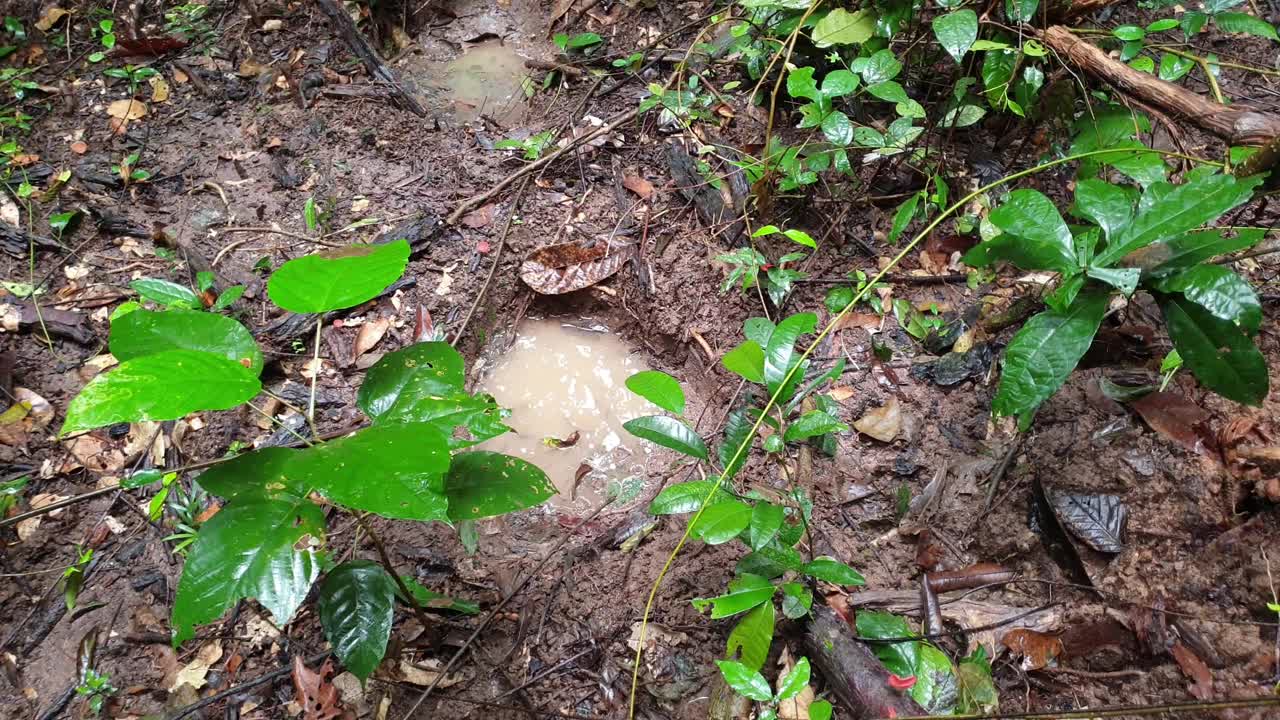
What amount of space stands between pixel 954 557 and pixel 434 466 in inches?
59.7

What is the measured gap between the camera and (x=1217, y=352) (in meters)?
1.56

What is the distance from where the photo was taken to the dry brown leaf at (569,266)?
A: 2.84 meters

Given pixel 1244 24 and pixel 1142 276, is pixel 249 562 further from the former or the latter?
pixel 1244 24

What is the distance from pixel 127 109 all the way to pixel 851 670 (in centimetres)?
409

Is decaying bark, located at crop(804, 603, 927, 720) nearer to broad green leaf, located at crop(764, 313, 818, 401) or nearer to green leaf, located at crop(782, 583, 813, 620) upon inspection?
green leaf, located at crop(782, 583, 813, 620)

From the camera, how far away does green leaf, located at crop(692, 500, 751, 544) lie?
59.3 inches

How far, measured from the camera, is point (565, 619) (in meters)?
1.95

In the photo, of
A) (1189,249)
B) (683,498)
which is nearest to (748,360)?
(683,498)

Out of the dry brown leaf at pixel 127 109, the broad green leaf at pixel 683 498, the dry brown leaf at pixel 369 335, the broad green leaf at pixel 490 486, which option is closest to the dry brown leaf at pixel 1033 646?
the broad green leaf at pixel 683 498

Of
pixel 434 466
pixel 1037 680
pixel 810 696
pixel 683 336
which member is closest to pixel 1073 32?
pixel 683 336

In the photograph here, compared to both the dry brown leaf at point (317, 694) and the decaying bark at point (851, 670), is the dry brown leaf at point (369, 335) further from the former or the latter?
the decaying bark at point (851, 670)

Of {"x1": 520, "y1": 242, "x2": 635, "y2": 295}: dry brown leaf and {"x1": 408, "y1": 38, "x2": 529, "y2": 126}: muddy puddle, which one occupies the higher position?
{"x1": 408, "y1": 38, "x2": 529, "y2": 126}: muddy puddle

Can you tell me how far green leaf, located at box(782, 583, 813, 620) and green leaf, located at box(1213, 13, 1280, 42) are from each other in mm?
2283

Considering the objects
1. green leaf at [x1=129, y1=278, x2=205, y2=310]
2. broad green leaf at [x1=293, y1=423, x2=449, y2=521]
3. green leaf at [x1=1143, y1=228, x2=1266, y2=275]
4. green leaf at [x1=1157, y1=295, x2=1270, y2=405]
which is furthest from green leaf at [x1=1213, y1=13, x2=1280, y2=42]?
green leaf at [x1=129, y1=278, x2=205, y2=310]
